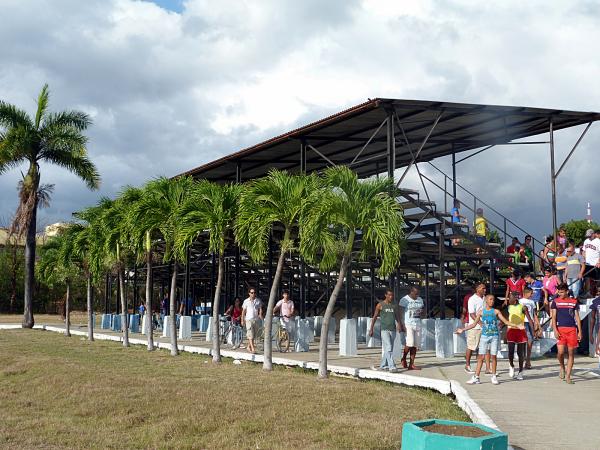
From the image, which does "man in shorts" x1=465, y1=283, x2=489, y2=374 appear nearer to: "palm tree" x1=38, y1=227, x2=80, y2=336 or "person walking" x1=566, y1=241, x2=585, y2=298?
"person walking" x1=566, y1=241, x2=585, y2=298

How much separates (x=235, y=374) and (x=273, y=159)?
39.6 feet

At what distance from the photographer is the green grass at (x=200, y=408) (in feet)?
26.6

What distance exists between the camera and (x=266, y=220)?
1412cm

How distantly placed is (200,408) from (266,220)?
5.18 meters

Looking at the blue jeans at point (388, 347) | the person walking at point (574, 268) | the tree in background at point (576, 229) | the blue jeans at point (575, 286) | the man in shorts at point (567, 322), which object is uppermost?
the tree in background at point (576, 229)

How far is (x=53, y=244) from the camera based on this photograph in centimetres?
3052

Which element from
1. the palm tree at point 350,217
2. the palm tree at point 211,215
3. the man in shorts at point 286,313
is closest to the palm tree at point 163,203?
the palm tree at point 211,215

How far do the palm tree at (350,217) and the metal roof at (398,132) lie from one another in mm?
4179

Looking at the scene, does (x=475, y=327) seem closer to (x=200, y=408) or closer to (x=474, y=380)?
(x=474, y=380)

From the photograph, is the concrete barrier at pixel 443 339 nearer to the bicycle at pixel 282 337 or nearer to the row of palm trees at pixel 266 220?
the row of palm trees at pixel 266 220

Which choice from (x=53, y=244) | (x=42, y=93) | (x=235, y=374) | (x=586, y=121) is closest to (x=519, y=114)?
(x=586, y=121)

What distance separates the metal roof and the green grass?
285 inches

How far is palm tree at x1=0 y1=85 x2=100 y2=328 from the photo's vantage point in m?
32.5

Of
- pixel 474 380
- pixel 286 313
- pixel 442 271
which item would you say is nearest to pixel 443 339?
pixel 442 271
